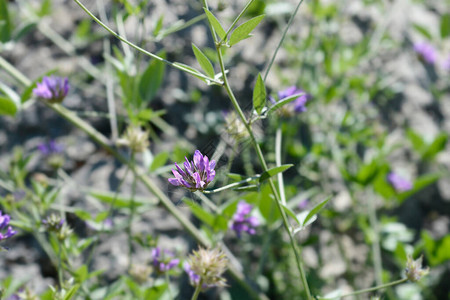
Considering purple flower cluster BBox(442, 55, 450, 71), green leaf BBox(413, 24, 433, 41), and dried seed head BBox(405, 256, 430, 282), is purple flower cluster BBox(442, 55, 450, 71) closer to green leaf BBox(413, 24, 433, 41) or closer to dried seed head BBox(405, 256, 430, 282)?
green leaf BBox(413, 24, 433, 41)

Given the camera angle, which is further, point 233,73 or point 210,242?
point 233,73

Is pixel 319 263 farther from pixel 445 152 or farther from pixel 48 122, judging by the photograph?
pixel 48 122

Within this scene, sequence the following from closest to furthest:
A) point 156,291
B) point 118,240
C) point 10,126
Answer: point 156,291 < point 118,240 < point 10,126

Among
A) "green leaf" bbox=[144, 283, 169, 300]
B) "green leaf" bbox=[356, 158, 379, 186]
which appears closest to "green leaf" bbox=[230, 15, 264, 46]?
"green leaf" bbox=[144, 283, 169, 300]

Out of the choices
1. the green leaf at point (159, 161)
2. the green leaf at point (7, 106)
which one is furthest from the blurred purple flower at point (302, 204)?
the green leaf at point (7, 106)

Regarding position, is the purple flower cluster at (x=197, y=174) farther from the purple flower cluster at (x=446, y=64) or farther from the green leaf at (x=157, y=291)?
the purple flower cluster at (x=446, y=64)

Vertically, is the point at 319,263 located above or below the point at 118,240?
below

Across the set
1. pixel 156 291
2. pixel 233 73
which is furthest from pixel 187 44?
pixel 156 291
